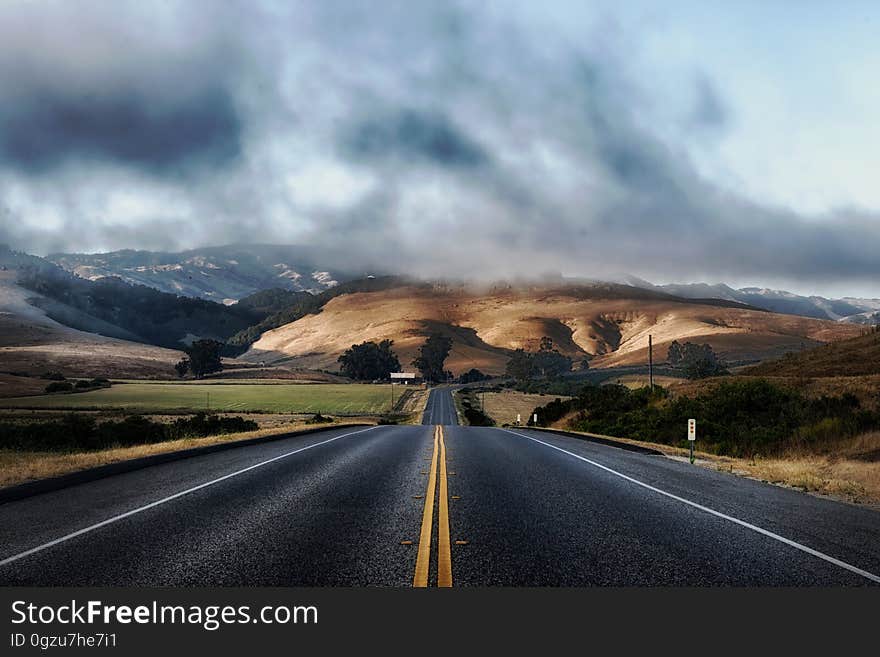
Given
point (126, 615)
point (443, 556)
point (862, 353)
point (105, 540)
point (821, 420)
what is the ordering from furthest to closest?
1. point (862, 353)
2. point (821, 420)
3. point (105, 540)
4. point (443, 556)
5. point (126, 615)

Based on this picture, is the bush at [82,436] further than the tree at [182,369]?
No

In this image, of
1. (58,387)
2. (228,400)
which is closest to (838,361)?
(228,400)

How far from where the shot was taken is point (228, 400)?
11719 centimetres

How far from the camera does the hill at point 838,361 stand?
6176 centimetres

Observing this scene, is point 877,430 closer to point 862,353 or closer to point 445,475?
point 445,475

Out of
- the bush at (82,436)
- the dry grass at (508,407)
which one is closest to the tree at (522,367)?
the dry grass at (508,407)

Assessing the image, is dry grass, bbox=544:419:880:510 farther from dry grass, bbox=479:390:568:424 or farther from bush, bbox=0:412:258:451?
dry grass, bbox=479:390:568:424

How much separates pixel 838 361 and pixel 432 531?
7118 cm

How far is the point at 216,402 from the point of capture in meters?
110

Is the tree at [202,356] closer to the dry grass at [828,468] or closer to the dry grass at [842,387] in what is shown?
the dry grass at [842,387]

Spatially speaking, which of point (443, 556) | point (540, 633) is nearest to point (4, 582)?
point (443, 556)

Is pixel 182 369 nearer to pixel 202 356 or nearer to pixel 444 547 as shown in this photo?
pixel 202 356

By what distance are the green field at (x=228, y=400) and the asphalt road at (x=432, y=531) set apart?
75.4 m

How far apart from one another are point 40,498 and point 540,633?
10.5 meters
